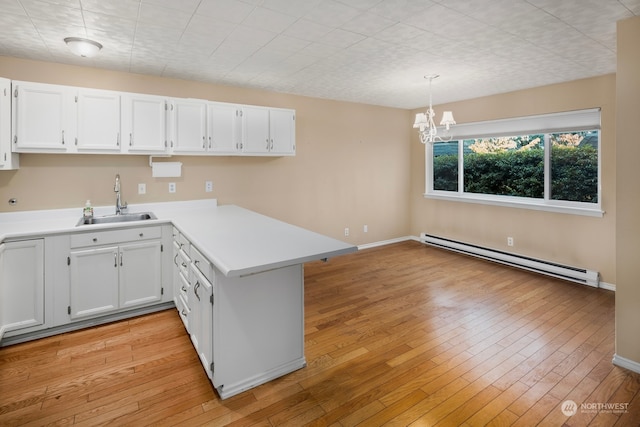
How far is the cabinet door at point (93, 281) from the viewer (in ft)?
9.38

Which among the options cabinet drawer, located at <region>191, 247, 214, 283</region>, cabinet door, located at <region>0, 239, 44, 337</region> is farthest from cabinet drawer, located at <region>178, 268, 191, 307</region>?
cabinet door, located at <region>0, 239, 44, 337</region>

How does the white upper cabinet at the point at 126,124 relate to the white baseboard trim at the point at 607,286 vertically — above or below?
above

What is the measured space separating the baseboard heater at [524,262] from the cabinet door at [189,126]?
3.94m

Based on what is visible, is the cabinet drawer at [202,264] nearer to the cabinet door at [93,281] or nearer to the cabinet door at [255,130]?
the cabinet door at [93,281]

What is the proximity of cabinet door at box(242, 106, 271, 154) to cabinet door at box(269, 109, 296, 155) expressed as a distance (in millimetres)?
64

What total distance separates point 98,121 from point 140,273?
144 centimetres

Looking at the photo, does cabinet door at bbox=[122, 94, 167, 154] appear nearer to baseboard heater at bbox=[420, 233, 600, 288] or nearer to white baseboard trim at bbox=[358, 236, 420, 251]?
white baseboard trim at bbox=[358, 236, 420, 251]

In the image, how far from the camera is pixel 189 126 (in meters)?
3.57

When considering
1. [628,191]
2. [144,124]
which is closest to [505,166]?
[628,191]

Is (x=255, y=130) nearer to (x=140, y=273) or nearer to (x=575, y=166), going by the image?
(x=140, y=273)

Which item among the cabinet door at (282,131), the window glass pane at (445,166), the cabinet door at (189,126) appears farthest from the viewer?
the window glass pane at (445,166)

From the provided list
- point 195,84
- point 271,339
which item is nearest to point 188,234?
point 271,339

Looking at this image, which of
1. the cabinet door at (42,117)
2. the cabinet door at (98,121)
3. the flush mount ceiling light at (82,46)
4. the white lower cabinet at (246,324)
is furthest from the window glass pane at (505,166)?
the cabinet door at (42,117)

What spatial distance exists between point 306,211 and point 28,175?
121 inches
